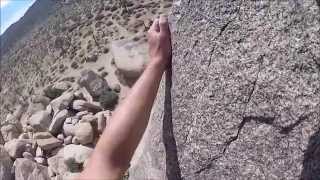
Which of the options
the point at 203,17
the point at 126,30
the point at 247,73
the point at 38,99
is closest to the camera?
the point at 247,73

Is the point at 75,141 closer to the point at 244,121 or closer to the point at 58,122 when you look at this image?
the point at 58,122

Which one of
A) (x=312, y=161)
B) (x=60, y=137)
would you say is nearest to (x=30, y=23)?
(x=60, y=137)

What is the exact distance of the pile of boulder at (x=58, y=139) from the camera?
13160 millimetres

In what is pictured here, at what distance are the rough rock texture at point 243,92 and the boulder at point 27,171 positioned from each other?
9.02 m

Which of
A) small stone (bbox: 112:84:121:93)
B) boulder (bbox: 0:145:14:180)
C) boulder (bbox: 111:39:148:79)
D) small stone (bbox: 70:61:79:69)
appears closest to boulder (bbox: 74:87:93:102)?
small stone (bbox: 112:84:121:93)

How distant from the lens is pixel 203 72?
12.3 feet

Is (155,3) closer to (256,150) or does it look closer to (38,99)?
(38,99)

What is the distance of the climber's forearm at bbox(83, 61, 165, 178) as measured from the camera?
3.14 meters

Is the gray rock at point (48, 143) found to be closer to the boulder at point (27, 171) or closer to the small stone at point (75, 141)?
the small stone at point (75, 141)

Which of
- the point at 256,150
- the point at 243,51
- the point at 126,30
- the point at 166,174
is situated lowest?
the point at 126,30

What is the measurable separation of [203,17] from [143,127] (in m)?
0.90

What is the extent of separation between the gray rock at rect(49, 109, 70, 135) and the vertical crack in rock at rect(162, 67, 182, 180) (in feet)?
40.7

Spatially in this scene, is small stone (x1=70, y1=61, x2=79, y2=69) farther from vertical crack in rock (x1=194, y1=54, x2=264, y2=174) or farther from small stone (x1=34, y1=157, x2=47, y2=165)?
vertical crack in rock (x1=194, y1=54, x2=264, y2=174)

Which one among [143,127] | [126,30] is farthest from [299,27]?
[126,30]
